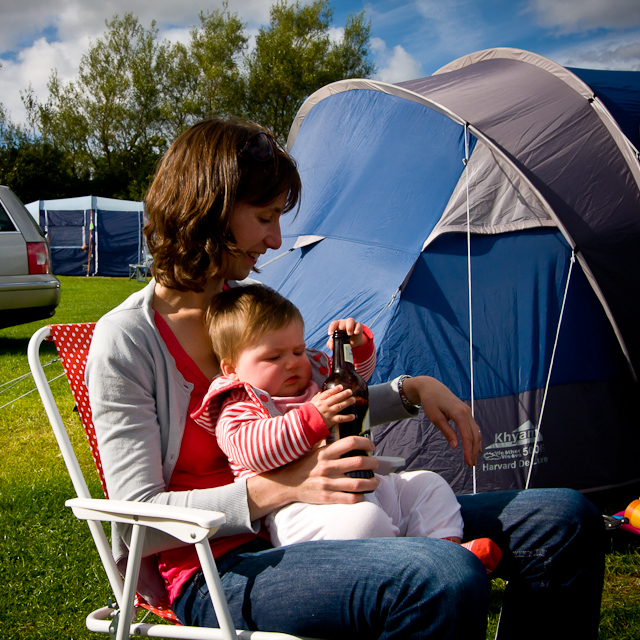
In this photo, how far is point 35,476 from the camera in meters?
3.88

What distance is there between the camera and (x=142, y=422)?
153cm

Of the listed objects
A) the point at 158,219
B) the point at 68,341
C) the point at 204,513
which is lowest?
the point at 204,513

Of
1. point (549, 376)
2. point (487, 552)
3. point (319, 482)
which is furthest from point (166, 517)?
point (549, 376)

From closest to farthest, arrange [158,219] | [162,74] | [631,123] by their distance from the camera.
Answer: [158,219] < [631,123] < [162,74]

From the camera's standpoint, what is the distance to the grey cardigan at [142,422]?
148 cm

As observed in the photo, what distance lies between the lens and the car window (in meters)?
7.03

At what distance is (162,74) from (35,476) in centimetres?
3148

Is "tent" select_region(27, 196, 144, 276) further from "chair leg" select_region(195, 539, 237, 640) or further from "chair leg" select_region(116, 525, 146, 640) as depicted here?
"chair leg" select_region(195, 539, 237, 640)

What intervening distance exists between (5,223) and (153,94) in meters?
27.5

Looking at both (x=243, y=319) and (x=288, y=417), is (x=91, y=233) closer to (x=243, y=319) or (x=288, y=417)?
(x=243, y=319)

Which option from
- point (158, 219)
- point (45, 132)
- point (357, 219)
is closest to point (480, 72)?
point (357, 219)

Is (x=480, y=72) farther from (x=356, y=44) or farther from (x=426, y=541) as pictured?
(x=356, y=44)

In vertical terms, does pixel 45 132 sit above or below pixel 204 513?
above

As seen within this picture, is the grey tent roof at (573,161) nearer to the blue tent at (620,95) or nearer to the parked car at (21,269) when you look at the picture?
the blue tent at (620,95)
